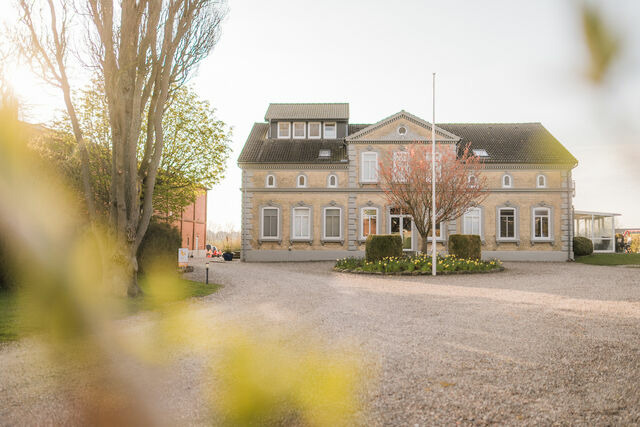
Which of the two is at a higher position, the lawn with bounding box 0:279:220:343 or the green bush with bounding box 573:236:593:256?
the green bush with bounding box 573:236:593:256

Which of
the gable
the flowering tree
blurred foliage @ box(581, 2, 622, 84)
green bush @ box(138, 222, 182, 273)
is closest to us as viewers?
blurred foliage @ box(581, 2, 622, 84)

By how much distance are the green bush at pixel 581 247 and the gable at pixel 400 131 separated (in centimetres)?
1117

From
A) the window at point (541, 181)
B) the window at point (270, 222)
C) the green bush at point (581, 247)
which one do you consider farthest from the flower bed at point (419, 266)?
the green bush at point (581, 247)

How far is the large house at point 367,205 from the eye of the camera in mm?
31172

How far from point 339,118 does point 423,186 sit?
41.4 feet

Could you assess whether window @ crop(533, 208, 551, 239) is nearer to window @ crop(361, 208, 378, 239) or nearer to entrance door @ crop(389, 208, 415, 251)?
entrance door @ crop(389, 208, 415, 251)

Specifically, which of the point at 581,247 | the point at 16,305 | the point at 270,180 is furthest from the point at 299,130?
the point at 16,305

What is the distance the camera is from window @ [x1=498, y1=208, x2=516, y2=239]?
31375 mm

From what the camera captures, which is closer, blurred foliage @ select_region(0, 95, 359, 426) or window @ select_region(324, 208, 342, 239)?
blurred foliage @ select_region(0, 95, 359, 426)

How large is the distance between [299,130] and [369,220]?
333 inches

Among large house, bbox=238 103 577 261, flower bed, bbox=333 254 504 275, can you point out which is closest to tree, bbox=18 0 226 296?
flower bed, bbox=333 254 504 275

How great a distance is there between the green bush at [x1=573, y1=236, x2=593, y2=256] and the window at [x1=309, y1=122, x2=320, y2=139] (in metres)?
19.3

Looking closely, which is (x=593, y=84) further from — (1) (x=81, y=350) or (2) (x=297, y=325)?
(2) (x=297, y=325)

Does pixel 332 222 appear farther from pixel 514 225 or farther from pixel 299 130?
pixel 514 225
